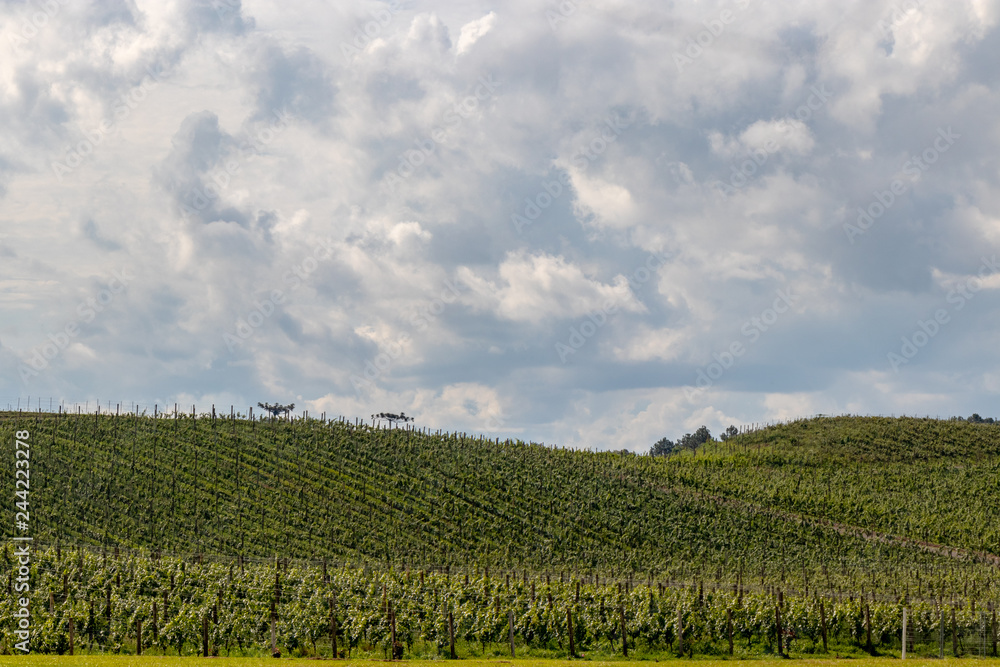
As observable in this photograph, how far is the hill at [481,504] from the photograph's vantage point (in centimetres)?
6562

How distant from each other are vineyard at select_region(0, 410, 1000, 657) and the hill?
0.91ft

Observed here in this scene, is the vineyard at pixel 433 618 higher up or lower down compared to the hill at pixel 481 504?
lower down

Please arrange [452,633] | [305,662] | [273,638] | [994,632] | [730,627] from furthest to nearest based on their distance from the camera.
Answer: [994,632]
[730,627]
[452,633]
[273,638]
[305,662]

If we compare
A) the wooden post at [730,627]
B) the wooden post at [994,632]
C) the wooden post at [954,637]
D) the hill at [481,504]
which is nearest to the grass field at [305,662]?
the wooden post at [730,627]

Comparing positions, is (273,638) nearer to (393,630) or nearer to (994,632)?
(393,630)

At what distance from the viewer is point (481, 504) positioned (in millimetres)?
76312

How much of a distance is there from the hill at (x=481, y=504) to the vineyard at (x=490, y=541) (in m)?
0.28

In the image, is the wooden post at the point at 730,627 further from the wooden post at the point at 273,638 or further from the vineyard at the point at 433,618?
the wooden post at the point at 273,638

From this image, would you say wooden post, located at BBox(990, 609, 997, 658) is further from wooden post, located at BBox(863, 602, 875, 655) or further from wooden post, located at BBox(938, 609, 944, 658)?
wooden post, located at BBox(863, 602, 875, 655)

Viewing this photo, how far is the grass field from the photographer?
30266mm

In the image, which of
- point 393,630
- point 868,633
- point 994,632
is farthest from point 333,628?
point 994,632

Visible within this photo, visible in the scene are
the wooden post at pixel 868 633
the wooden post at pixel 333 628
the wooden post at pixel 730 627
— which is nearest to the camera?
the wooden post at pixel 333 628

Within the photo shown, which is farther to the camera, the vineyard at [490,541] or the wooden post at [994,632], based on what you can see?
the wooden post at [994,632]

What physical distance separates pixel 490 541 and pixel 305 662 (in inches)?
1467
